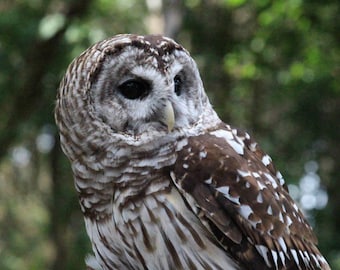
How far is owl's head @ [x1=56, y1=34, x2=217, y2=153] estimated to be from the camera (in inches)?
130

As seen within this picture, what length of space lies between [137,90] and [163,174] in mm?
434

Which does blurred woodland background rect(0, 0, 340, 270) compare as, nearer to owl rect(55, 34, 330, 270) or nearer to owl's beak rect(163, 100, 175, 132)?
owl rect(55, 34, 330, 270)

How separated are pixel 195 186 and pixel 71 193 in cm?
768

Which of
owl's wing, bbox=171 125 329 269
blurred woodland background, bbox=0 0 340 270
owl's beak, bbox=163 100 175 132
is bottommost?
blurred woodland background, bbox=0 0 340 270

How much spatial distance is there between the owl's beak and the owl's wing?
4.8 inches

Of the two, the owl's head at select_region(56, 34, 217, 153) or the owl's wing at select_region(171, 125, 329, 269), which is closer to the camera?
the owl's wing at select_region(171, 125, 329, 269)

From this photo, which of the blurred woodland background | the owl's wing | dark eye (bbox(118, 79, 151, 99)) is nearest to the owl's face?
dark eye (bbox(118, 79, 151, 99))

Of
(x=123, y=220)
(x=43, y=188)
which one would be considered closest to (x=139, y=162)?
(x=123, y=220)

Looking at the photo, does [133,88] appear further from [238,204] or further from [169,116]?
[238,204]

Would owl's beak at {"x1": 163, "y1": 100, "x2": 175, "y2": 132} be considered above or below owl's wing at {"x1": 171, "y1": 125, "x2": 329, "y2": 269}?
above

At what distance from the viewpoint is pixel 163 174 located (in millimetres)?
3209

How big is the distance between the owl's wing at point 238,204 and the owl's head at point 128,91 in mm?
211

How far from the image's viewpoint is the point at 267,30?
346 inches

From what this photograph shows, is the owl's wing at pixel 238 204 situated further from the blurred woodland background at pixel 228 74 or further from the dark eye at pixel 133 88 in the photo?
the blurred woodland background at pixel 228 74
